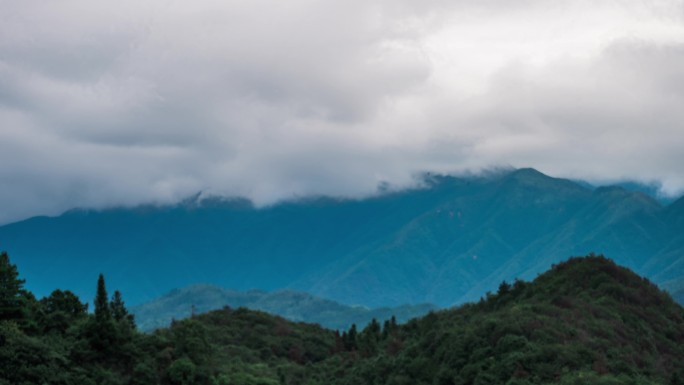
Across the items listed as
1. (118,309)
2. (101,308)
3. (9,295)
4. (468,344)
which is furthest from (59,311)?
(468,344)

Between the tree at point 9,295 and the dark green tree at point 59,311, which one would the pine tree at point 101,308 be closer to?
the dark green tree at point 59,311

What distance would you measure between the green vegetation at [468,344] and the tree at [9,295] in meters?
0.15

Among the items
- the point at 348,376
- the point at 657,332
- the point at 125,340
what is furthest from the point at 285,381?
the point at 657,332

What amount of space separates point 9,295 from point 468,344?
65.9m

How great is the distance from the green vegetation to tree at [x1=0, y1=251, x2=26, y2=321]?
15 cm

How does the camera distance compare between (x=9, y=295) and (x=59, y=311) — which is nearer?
(x=9, y=295)

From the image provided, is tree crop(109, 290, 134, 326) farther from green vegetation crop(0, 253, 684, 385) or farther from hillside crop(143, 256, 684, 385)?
hillside crop(143, 256, 684, 385)

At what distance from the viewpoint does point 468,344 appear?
131750mm

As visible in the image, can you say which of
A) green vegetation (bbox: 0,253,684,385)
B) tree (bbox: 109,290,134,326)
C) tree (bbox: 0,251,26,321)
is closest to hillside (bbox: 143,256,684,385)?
green vegetation (bbox: 0,253,684,385)

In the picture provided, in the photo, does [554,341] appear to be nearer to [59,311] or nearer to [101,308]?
[101,308]

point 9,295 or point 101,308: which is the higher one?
point 9,295

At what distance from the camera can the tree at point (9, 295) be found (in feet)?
379

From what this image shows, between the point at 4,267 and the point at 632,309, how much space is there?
9835 cm

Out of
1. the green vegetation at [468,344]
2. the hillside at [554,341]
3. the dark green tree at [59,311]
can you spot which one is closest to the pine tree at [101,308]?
the green vegetation at [468,344]
